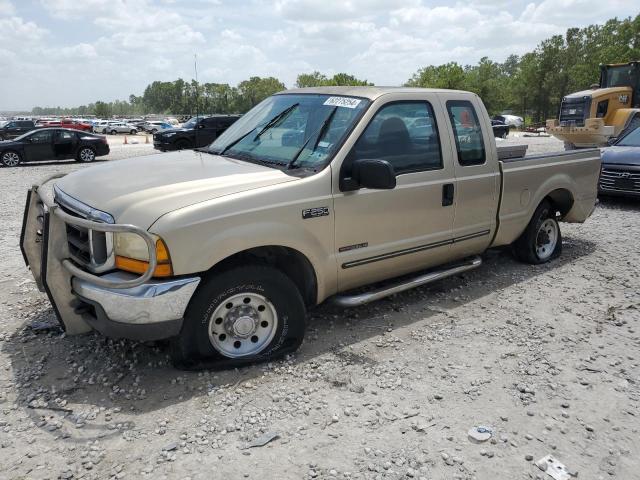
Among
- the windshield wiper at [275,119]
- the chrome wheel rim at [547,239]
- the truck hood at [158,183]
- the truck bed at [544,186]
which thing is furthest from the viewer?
the chrome wheel rim at [547,239]

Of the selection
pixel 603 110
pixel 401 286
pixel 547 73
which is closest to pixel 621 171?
pixel 401 286

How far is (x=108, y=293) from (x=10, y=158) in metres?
17.2

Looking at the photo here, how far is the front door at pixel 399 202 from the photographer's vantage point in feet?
13.0

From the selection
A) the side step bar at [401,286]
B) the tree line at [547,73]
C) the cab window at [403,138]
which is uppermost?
the tree line at [547,73]

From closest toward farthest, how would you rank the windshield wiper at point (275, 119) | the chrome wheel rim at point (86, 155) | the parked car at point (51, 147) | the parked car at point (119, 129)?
1. the windshield wiper at point (275, 119)
2. the parked car at point (51, 147)
3. the chrome wheel rim at point (86, 155)
4. the parked car at point (119, 129)

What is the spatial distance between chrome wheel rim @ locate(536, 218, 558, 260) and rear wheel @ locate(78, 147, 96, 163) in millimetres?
17168

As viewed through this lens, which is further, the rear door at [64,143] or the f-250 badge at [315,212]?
the rear door at [64,143]

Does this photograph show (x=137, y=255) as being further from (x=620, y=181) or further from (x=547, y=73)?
(x=547, y=73)

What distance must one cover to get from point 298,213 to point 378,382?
1.28 metres

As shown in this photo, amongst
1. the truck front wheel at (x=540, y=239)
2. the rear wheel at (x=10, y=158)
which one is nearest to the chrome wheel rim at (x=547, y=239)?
the truck front wheel at (x=540, y=239)

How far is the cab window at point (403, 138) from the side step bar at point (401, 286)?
95 centimetres

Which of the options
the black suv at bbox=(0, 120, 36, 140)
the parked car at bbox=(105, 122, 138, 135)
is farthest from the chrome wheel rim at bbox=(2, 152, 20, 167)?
the parked car at bbox=(105, 122, 138, 135)

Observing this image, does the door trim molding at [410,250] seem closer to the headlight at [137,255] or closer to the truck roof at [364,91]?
the truck roof at [364,91]

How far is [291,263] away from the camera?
393cm
